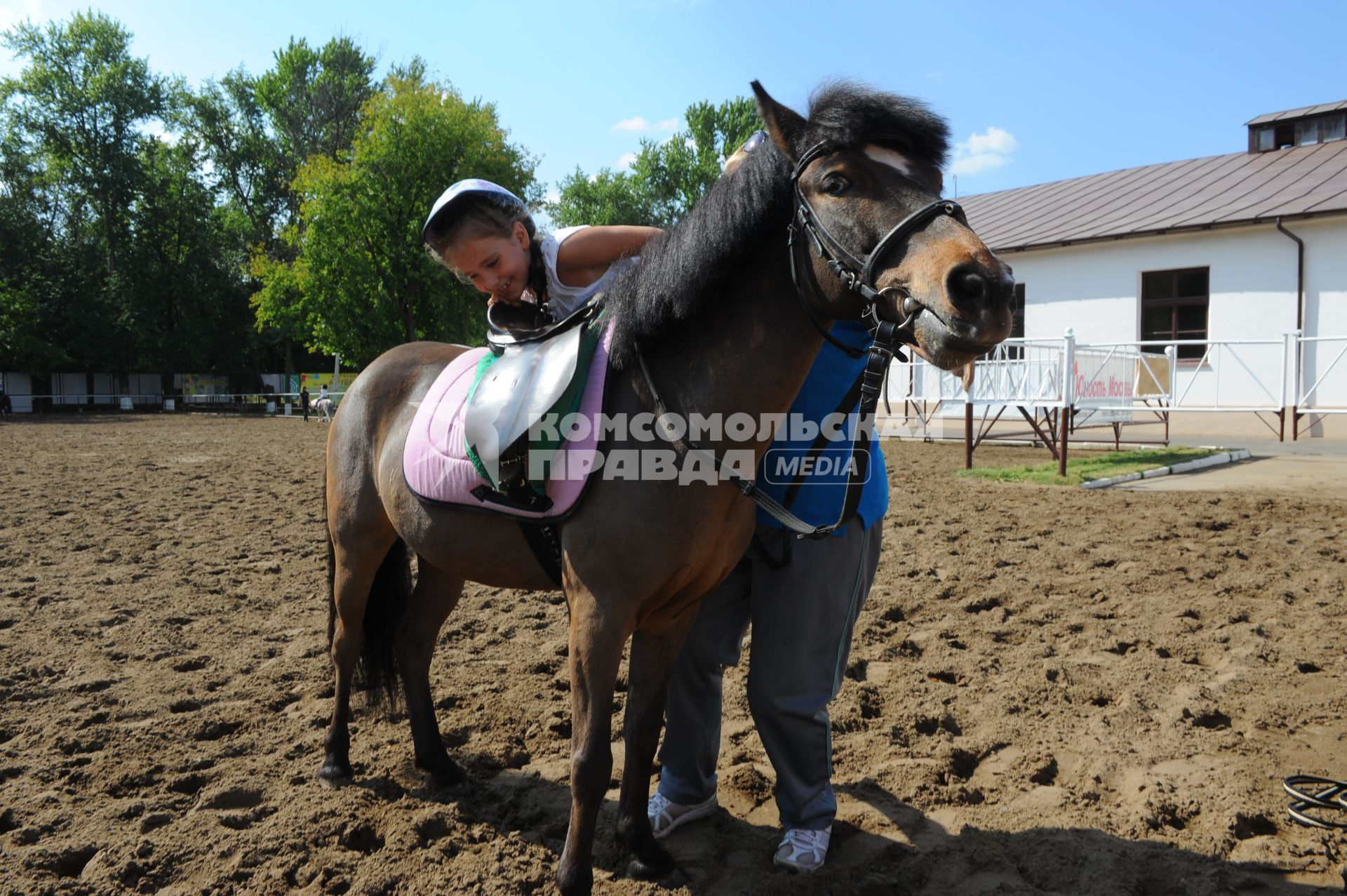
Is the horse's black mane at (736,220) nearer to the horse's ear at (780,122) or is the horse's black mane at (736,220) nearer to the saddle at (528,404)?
the horse's ear at (780,122)

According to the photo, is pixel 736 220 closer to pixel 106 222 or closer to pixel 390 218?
pixel 390 218

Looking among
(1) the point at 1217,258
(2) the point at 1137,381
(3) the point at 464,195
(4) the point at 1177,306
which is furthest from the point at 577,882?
(4) the point at 1177,306

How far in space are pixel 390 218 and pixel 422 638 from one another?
2869 cm

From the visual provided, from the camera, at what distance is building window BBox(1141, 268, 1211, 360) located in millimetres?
16156

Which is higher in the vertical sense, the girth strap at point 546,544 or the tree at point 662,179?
the tree at point 662,179

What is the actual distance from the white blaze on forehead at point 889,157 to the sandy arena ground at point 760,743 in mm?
1864

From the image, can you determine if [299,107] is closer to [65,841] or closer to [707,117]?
[707,117]

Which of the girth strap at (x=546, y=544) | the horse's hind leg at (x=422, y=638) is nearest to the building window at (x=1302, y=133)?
the horse's hind leg at (x=422, y=638)

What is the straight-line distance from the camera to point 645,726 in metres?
2.36

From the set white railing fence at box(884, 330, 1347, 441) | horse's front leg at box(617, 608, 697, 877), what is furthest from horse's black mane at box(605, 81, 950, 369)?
white railing fence at box(884, 330, 1347, 441)

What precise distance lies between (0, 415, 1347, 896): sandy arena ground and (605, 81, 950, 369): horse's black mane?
5.26ft

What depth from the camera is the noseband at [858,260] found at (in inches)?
61.7

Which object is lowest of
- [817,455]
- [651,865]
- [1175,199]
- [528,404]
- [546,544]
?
[651,865]

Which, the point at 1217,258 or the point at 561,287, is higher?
the point at 1217,258
